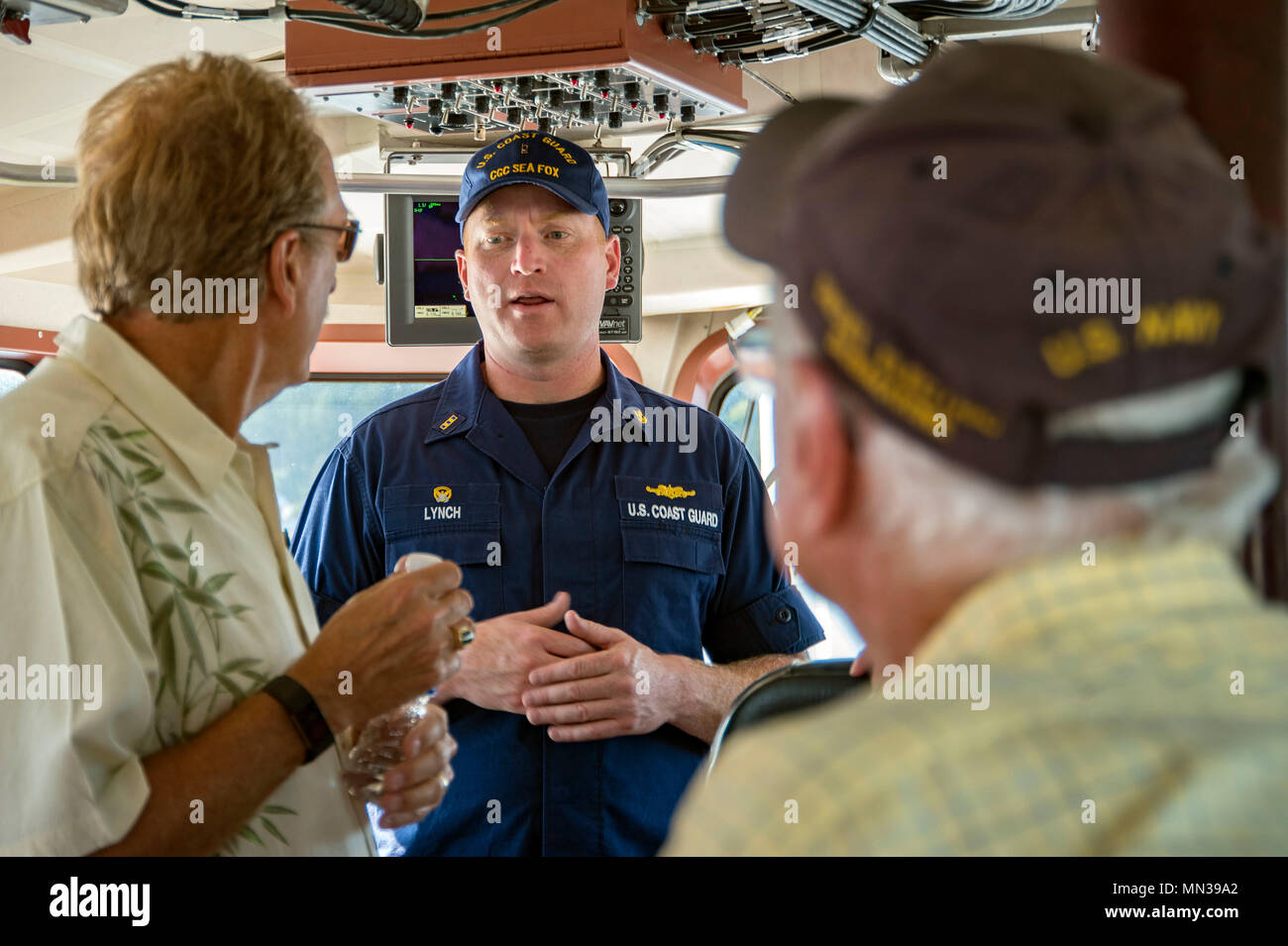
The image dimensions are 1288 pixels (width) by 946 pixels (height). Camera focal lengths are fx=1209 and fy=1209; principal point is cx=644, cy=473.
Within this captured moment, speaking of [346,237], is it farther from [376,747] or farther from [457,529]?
[457,529]

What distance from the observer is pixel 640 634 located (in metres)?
2.22

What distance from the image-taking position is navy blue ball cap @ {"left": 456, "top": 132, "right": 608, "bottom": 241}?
246 cm

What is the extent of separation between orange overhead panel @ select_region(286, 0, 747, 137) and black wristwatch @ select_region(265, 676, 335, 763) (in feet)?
4.59

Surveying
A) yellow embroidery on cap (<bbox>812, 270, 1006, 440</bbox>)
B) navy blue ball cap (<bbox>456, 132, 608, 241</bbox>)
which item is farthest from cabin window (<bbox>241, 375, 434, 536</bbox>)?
yellow embroidery on cap (<bbox>812, 270, 1006, 440</bbox>)

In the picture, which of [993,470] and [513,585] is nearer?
[993,470]

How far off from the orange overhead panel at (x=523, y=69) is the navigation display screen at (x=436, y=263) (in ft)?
3.24

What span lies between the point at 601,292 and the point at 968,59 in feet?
6.08

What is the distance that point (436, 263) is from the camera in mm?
3619

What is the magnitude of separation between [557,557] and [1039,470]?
1.63 m

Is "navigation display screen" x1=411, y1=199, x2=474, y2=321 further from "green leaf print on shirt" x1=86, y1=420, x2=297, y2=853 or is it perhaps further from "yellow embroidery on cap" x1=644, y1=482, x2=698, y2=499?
"green leaf print on shirt" x1=86, y1=420, x2=297, y2=853

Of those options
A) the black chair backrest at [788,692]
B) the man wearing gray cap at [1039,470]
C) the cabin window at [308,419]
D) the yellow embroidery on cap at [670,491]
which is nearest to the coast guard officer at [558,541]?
the yellow embroidery on cap at [670,491]

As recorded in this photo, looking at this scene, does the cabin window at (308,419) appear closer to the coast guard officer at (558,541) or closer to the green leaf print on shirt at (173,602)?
the coast guard officer at (558,541)
